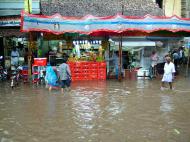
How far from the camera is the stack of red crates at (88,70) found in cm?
2308

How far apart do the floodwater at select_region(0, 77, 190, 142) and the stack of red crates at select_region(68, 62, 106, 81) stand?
363cm

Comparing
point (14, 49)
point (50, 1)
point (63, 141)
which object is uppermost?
point (50, 1)

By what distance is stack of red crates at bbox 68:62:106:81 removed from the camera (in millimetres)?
23078

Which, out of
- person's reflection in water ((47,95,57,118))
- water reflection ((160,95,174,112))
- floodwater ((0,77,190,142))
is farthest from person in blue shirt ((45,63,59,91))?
water reflection ((160,95,174,112))

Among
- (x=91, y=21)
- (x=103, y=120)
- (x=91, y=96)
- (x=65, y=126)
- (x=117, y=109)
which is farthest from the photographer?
(x=91, y=21)

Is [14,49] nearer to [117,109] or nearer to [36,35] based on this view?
[36,35]

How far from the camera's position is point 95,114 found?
41.4ft

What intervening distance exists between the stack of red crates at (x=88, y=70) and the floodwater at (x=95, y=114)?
3.63m

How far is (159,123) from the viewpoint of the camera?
1136 centimetres

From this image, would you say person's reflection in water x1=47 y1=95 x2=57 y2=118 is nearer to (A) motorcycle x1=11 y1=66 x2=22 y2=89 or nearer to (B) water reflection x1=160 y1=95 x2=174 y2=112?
(B) water reflection x1=160 y1=95 x2=174 y2=112

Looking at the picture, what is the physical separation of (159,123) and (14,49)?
16.5 meters

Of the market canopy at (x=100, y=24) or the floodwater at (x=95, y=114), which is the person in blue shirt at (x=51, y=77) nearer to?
the floodwater at (x=95, y=114)

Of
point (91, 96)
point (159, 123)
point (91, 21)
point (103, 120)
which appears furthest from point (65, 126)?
point (91, 21)

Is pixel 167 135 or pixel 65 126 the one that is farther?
pixel 65 126
